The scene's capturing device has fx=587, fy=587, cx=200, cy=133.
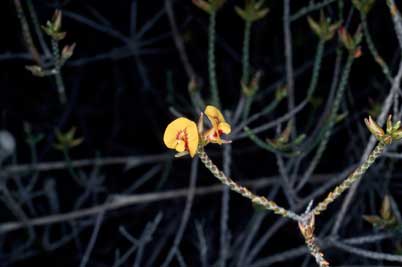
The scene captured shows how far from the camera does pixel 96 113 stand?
2.65 meters

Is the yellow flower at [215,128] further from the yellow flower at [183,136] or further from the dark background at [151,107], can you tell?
the dark background at [151,107]

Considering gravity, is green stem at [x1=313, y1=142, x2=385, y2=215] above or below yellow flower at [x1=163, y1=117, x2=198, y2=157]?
below

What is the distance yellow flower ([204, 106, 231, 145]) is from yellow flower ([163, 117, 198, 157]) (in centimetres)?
4

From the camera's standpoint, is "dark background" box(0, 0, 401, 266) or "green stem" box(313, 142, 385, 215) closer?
"green stem" box(313, 142, 385, 215)

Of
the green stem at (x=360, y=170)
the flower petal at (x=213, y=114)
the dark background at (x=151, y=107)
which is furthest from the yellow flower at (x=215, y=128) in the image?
the dark background at (x=151, y=107)

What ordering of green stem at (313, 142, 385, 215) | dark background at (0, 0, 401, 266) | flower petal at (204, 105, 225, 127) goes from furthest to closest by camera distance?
dark background at (0, 0, 401, 266), flower petal at (204, 105, 225, 127), green stem at (313, 142, 385, 215)

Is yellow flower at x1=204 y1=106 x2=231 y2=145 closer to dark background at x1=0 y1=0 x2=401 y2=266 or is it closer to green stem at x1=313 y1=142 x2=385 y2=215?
green stem at x1=313 y1=142 x2=385 y2=215

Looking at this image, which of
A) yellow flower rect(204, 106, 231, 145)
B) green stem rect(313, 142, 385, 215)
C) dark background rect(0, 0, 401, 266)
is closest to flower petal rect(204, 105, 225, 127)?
yellow flower rect(204, 106, 231, 145)

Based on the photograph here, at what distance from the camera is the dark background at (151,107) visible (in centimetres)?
237

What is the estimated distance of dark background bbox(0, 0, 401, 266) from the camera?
2.37 m

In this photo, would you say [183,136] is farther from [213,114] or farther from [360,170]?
[360,170]

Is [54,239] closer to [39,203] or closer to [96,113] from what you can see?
[39,203]

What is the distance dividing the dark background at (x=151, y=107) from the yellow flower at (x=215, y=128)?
1140mm

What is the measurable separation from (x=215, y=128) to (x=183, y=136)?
2.7 inches
